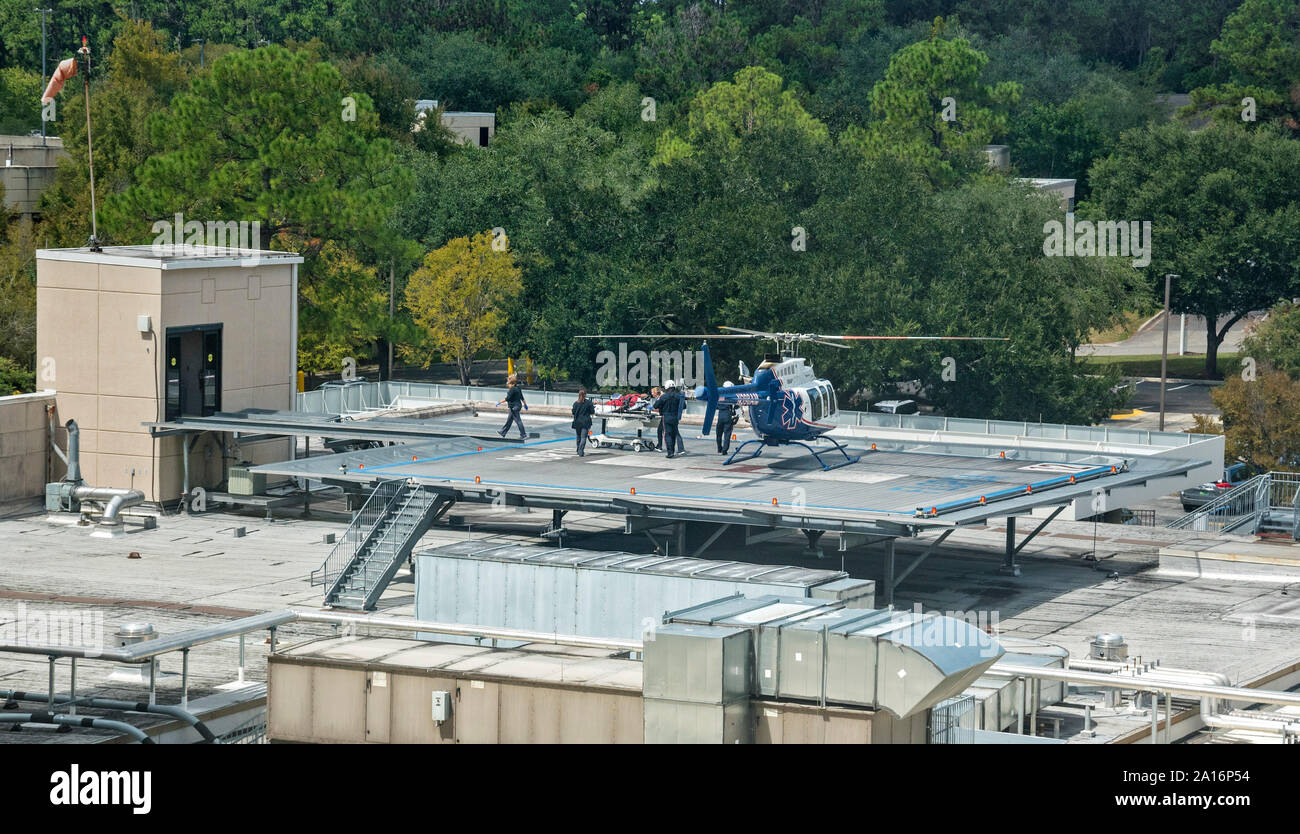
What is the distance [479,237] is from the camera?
8800 cm

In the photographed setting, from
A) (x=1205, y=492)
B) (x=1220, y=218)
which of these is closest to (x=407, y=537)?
(x=1205, y=492)

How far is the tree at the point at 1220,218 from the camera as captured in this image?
102250mm

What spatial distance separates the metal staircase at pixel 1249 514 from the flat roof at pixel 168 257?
30185mm

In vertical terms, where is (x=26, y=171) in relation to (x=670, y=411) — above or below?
above

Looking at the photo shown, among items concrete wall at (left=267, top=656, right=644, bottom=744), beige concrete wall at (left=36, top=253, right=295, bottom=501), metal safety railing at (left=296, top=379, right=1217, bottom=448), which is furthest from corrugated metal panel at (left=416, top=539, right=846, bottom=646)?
beige concrete wall at (left=36, top=253, right=295, bottom=501)

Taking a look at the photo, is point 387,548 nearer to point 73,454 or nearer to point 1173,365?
point 73,454

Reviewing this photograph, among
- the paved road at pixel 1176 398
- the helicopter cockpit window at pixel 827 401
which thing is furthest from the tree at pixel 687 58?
the helicopter cockpit window at pixel 827 401

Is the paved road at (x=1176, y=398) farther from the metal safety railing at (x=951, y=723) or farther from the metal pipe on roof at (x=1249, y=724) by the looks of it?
the metal safety railing at (x=951, y=723)

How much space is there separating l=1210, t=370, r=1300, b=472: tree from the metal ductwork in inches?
1714

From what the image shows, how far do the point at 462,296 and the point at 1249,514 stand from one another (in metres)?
40.8

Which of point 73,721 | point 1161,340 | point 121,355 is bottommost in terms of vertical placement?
point 73,721

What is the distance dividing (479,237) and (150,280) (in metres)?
34.7

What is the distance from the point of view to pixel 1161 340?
12288 cm

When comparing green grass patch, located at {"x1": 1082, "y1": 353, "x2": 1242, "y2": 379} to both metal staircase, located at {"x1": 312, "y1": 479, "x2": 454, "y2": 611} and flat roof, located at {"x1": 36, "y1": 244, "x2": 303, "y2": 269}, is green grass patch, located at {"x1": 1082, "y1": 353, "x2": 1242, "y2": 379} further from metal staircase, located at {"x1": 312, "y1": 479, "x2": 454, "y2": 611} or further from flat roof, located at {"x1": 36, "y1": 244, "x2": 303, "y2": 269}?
metal staircase, located at {"x1": 312, "y1": 479, "x2": 454, "y2": 611}
